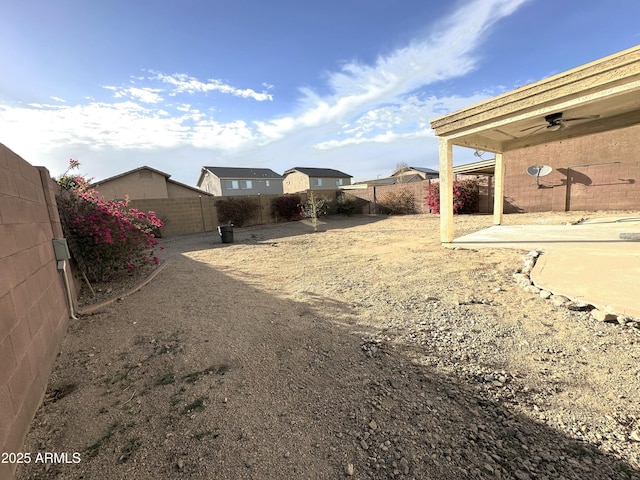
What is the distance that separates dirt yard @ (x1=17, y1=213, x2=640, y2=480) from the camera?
1.62 meters

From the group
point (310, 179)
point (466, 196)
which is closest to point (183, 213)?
point (466, 196)

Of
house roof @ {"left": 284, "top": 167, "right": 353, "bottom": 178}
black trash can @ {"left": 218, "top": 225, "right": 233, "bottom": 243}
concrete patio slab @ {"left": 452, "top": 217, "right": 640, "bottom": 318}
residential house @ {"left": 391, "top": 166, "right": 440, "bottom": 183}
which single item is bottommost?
concrete patio slab @ {"left": 452, "top": 217, "right": 640, "bottom": 318}

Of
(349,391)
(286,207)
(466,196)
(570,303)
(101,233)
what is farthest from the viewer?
(286,207)

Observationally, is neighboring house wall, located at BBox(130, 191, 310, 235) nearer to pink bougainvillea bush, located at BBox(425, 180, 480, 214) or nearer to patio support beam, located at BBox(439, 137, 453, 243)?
pink bougainvillea bush, located at BBox(425, 180, 480, 214)

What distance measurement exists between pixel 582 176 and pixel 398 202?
871cm

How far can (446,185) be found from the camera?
721cm

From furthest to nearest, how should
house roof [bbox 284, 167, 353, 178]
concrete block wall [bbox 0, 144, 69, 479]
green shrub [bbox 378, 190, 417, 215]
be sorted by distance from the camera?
1. house roof [bbox 284, 167, 353, 178]
2. green shrub [bbox 378, 190, 417, 215]
3. concrete block wall [bbox 0, 144, 69, 479]

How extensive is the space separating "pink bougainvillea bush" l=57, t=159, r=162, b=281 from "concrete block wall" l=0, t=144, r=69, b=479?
1.45m

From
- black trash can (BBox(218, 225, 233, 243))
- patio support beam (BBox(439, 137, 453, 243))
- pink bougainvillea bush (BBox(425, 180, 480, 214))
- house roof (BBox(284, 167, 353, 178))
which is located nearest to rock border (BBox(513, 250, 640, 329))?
patio support beam (BBox(439, 137, 453, 243))

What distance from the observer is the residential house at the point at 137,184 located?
20094 mm

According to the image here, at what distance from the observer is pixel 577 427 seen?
1771mm

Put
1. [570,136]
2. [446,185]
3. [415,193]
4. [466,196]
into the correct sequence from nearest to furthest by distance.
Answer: [446,185]
[570,136]
[466,196]
[415,193]

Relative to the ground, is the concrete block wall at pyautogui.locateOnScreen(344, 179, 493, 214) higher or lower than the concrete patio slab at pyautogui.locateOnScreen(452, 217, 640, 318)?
higher

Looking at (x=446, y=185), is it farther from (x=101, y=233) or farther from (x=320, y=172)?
(x=320, y=172)
